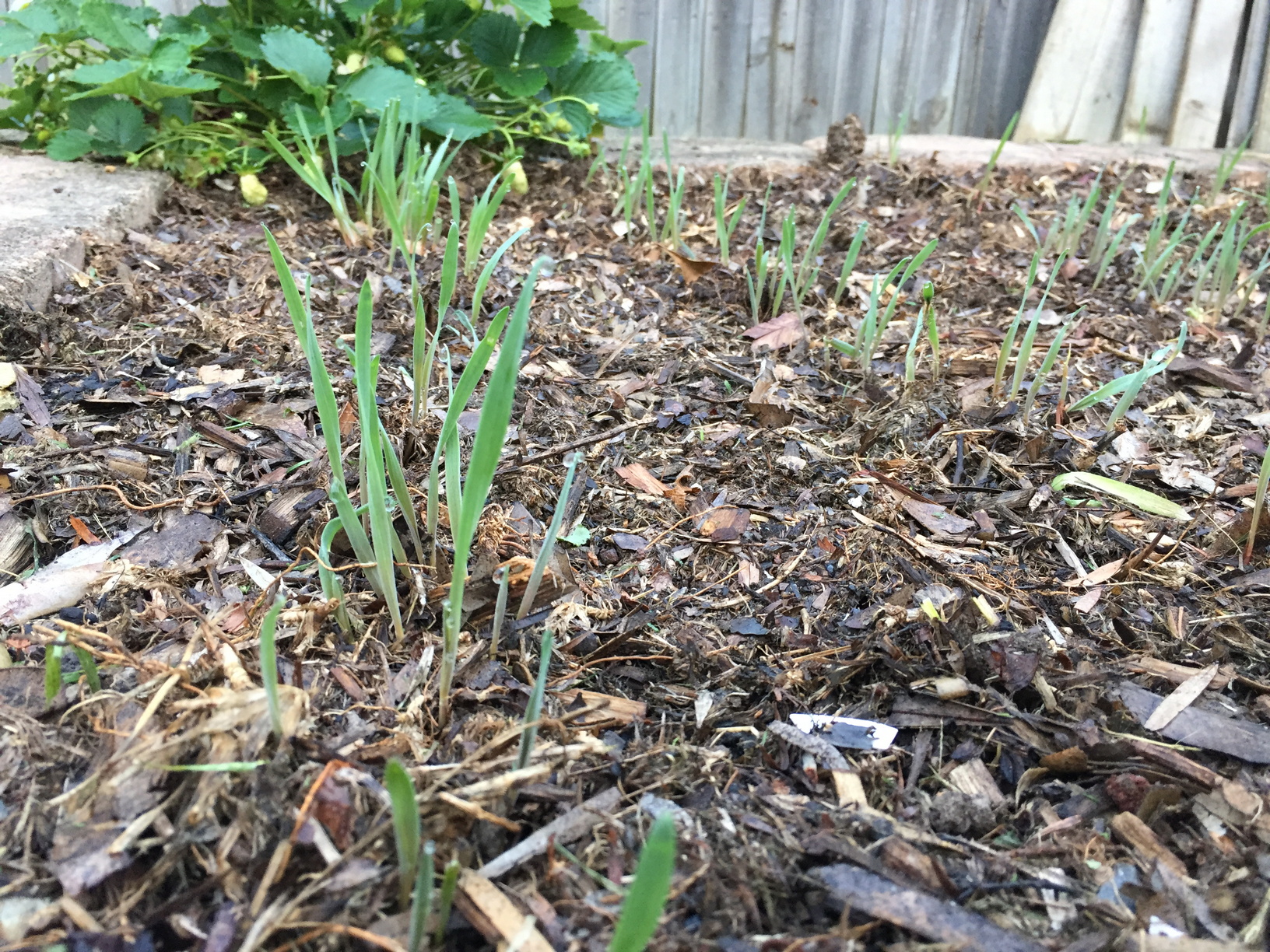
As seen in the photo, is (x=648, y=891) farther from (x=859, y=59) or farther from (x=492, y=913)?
(x=859, y=59)

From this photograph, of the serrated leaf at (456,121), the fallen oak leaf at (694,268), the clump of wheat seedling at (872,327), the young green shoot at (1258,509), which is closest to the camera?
the young green shoot at (1258,509)

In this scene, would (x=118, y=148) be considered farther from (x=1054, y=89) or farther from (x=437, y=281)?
(x=1054, y=89)

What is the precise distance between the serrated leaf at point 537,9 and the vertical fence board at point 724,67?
1.55m

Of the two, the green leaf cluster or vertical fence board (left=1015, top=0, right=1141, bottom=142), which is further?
vertical fence board (left=1015, top=0, right=1141, bottom=142)

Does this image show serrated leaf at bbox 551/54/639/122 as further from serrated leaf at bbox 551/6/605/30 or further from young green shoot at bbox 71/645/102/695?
young green shoot at bbox 71/645/102/695

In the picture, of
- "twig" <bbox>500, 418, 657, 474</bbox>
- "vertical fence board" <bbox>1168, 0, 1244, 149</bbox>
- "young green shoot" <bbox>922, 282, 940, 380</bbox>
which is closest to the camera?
"twig" <bbox>500, 418, 657, 474</bbox>

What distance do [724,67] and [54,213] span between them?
256 centimetres

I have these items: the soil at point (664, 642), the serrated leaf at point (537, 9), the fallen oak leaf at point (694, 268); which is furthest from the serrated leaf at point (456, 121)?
the fallen oak leaf at point (694, 268)

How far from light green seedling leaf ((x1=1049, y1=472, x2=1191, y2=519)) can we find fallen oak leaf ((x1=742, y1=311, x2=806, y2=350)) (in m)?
0.58

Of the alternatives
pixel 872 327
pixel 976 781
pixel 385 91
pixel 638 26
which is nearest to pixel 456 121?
pixel 385 91

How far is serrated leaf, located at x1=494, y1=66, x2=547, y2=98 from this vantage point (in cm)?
231

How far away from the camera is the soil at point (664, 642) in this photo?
0.64 metres

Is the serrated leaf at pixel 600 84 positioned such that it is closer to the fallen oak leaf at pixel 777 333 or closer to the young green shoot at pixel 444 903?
the fallen oak leaf at pixel 777 333

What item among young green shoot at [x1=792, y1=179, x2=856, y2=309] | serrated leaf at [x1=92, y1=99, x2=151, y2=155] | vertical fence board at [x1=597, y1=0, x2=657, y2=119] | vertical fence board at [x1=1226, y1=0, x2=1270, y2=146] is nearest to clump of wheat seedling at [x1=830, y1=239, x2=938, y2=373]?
young green shoot at [x1=792, y1=179, x2=856, y2=309]
